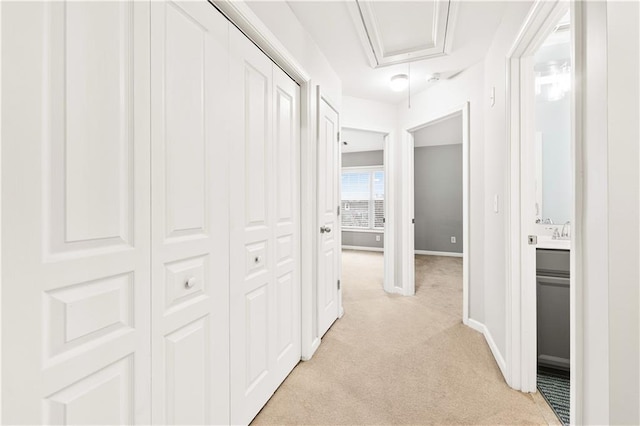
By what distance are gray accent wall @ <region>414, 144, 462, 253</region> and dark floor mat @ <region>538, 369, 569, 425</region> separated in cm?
468

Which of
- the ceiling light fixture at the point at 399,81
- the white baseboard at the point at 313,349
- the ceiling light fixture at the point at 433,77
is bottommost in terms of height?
the white baseboard at the point at 313,349

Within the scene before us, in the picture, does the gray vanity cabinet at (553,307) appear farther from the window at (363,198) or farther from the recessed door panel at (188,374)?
the window at (363,198)

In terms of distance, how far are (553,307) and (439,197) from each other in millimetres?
4858

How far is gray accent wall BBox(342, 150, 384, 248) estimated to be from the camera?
23.0 ft

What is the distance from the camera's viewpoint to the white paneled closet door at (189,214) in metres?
0.97

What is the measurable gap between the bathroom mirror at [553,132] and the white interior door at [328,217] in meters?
1.71

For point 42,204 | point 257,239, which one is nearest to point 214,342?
point 257,239

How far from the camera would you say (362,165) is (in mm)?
7176

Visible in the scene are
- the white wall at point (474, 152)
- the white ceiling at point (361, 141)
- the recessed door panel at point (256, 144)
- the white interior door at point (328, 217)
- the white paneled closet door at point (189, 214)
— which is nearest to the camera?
the white paneled closet door at point (189, 214)

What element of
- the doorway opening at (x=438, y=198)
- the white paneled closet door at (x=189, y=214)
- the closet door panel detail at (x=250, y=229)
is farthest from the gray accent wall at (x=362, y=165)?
the white paneled closet door at (x=189, y=214)

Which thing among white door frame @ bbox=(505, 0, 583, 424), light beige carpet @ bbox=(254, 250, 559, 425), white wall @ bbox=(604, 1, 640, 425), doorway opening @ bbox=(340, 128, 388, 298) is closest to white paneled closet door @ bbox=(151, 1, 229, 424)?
light beige carpet @ bbox=(254, 250, 559, 425)

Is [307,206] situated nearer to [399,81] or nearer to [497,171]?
[497,171]

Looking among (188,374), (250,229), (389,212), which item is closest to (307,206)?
(250,229)

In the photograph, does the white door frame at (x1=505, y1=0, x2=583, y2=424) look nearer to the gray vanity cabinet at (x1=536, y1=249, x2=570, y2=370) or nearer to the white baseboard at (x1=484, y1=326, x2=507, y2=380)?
the white baseboard at (x1=484, y1=326, x2=507, y2=380)
